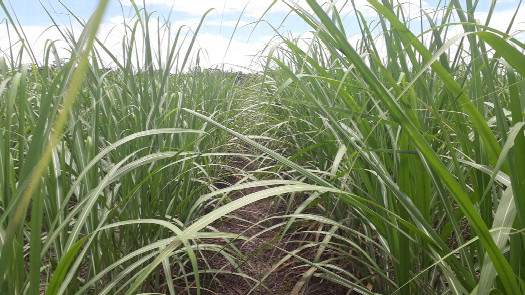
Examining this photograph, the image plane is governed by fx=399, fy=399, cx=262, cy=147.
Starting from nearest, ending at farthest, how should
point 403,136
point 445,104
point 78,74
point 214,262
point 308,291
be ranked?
point 78,74, point 403,136, point 445,104, point 308,291, point 214,262

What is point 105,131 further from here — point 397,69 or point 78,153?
point 397,69

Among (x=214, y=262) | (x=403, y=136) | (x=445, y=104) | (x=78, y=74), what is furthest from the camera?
(x=214, y=262)

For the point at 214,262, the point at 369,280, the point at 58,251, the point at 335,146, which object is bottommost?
the point at 214,262

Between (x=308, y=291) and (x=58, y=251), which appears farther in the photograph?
(x=308, y=291)

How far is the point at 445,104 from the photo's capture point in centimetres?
86

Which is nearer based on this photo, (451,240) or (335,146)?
(451,240)

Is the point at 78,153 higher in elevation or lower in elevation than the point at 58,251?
higher

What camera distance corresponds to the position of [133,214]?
0.88m

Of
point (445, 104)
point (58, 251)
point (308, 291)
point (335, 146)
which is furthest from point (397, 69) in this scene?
point (58, 251)

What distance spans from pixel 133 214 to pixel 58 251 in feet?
0.64

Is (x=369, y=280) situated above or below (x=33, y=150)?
below

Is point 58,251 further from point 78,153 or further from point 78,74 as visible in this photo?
point 78,74

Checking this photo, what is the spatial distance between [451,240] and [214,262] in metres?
0.68

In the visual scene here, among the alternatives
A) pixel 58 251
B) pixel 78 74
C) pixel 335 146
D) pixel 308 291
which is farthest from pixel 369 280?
pixel 78 74
